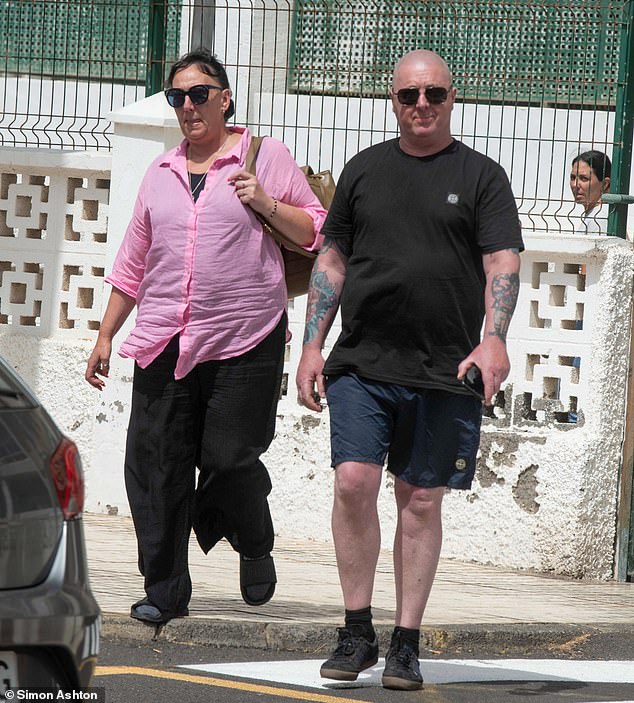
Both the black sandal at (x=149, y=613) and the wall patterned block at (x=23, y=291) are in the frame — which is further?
the wall patterned block at (x=23, y=291)

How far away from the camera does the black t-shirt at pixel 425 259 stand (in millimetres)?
5809

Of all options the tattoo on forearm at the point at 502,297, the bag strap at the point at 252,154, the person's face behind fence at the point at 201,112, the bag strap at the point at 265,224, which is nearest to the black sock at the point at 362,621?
the tattoo on forearm at the point at 502,297

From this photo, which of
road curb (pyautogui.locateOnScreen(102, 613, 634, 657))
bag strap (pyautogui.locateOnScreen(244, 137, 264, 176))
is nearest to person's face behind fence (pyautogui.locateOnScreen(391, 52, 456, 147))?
bag strap (pyautogui.locateOnScreen(244, 137, 264, 176))

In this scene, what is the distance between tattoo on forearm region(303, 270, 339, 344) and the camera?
6.05m

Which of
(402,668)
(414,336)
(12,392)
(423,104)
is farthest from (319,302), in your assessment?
(12,392)

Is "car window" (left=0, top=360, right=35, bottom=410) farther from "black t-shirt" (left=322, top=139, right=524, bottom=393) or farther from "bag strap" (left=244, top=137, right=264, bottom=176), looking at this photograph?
"bag strap" (left=244, top=137, right=264, bottom=176)

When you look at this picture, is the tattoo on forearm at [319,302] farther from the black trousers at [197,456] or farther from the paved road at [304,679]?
the paved road at [304,679]

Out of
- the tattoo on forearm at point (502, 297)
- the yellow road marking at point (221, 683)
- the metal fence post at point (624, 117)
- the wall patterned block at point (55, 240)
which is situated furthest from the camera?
the wall patterned block at point (55, 240)

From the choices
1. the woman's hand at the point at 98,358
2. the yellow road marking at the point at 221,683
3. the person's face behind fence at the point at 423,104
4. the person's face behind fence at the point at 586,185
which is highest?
the person's face behind fence at the point at 423,104

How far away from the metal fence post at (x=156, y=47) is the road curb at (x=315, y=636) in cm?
458

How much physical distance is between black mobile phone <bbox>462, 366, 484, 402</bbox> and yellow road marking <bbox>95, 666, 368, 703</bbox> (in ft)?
3.65

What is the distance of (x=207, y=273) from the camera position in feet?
21.0

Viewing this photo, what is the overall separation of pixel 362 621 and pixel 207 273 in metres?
1.47

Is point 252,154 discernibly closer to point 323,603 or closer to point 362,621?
point 362,621
